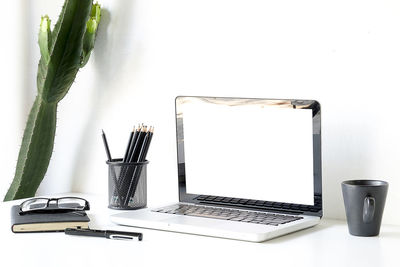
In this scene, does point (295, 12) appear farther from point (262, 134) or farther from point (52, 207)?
point (52, 207)

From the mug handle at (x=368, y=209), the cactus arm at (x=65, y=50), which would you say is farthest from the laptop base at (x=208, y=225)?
the cactus arm at (x=65, y=50)

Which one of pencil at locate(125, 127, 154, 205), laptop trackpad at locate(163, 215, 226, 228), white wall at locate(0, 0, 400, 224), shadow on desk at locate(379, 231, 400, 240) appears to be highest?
white wall at locate(0, 0, 400, 224)

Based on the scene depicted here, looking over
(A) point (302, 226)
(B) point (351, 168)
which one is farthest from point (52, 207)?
(B) point (351, 168)

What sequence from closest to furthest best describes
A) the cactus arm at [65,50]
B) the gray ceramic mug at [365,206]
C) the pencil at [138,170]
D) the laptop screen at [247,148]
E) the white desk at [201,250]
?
the white desk at [201,250] < the gray ceramic mug at [365,206] < the laptop screen at [247,148] < the pencil at [138,170] < the cactus arm at [65,50]

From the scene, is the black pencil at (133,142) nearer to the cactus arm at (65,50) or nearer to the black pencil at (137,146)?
the black pencil at (137,146)

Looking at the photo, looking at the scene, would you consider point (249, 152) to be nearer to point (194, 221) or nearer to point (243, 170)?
point (243, 170)

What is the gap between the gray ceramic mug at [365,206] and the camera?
3.99 ft

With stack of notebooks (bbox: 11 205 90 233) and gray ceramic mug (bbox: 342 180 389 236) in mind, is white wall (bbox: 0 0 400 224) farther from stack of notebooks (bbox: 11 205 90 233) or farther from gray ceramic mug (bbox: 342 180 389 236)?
stack of notebooks (bbox: 11 205 90 233)

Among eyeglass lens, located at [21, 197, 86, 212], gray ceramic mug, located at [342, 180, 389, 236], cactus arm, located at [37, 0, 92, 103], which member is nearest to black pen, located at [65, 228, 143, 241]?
eyeglass lens, located at [21, 197, 86, 212]

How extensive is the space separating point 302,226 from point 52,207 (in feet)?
1.55

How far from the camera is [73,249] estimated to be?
1179 millimetres

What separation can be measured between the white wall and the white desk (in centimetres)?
19

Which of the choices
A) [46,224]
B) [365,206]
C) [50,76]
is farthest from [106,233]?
[50,76]

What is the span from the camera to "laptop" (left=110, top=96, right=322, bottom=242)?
51.8 inches
